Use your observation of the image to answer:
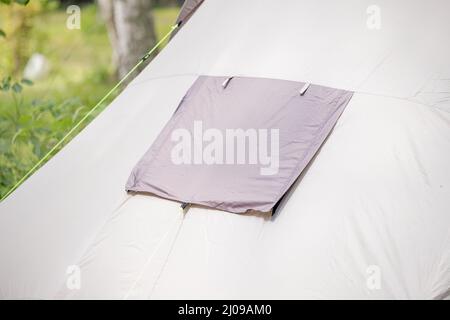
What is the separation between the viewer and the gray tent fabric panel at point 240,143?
3.47 m

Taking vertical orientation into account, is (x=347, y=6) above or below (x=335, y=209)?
above

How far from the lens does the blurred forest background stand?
5766 millimetres

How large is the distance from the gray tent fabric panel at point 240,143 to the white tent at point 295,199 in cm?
7

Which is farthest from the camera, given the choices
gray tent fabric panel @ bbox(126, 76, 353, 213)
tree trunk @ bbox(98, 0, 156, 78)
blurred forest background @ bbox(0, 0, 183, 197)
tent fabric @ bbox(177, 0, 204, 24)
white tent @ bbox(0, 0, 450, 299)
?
tree trunk @ bbox(98, 0, 156, 78)

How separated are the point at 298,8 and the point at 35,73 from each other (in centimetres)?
638

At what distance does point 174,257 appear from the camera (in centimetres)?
346

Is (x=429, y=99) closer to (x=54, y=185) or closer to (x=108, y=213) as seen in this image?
(x=108, y=213)

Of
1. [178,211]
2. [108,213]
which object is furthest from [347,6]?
[108,213]

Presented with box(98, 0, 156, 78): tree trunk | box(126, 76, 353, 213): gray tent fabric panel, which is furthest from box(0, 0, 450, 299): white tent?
box(98, 0, 156, 78): tree trunk

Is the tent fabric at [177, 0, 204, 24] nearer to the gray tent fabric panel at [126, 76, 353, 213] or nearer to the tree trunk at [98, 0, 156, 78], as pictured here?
the gray tent fabric panel at [126, 76, 353, 213]

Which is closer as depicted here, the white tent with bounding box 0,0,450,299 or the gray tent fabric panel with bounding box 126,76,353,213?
the white tent with bounding box 0,0,450,299

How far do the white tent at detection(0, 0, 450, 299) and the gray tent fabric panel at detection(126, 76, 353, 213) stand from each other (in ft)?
A: 0.22

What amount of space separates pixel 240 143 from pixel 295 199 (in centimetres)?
42

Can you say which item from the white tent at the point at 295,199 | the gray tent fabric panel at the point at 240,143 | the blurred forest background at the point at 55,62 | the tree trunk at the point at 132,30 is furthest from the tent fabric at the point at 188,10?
the tree trunk at the point at 132,30
